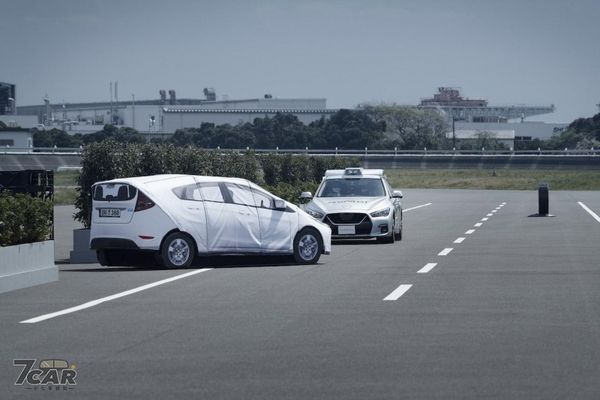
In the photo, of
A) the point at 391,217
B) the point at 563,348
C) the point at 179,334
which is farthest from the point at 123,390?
the point at 391,217

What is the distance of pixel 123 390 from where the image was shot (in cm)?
809

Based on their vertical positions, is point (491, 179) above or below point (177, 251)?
below

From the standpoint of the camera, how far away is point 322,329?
36.5ft

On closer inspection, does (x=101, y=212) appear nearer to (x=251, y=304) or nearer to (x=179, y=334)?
(x=251, y=304)

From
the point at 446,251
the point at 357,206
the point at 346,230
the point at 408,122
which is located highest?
the point at 408,122

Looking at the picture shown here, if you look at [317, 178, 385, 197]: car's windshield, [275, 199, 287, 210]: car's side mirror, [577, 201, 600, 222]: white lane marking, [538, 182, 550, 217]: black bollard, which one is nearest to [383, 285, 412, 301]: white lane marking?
[275, 199, 287, 210]: car's side mirror

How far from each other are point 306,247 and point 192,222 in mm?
2236

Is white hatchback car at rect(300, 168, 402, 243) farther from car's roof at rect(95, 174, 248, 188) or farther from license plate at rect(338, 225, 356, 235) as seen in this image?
car's roof at rect(95, 174, 248, 188)

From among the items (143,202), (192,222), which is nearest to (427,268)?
(192,222)

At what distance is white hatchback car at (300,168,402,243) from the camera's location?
24.6 metres

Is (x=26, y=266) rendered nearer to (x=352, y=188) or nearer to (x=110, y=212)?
(x=110, y=212)

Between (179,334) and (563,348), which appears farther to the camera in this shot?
(179,334)

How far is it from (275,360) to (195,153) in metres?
19.0

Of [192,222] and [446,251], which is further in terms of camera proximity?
[446,251]
